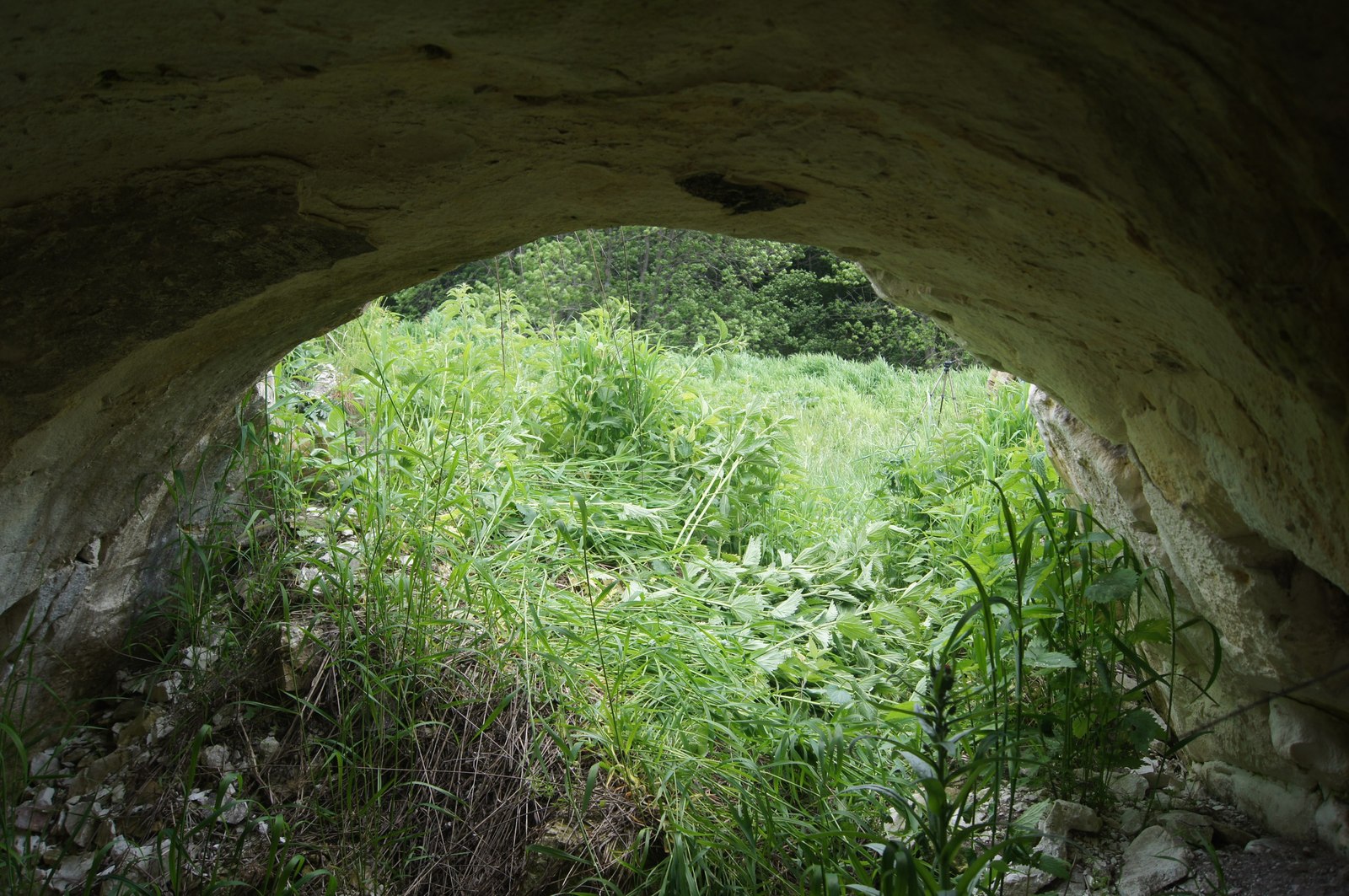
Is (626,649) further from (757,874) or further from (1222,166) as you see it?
(1222,166)

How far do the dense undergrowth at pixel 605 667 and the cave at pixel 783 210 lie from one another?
33 cm

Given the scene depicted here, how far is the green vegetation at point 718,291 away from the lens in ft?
33.2

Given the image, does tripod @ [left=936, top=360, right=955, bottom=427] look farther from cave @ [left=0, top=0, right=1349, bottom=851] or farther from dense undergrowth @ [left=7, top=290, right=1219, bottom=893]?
cave @ [left=0, top=0, right=1349, bottom=851]

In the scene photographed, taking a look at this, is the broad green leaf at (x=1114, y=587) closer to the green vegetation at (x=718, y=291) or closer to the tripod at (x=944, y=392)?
the tripod at (x=944, y=392)

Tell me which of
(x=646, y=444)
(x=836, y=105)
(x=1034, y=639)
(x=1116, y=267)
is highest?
(x=836, y=105)

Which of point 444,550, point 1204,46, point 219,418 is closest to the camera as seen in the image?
point 1204,46

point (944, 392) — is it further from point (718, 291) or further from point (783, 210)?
point (718, 291)

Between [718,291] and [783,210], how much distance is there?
11.8 metres

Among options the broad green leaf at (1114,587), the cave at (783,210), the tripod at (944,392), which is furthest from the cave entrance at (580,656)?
the tripod at (944,392)

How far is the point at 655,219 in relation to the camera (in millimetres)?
1931

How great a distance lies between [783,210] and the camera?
1.77m

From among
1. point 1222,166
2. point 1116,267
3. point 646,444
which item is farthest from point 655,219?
point 646,444

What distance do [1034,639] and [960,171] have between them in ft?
4.46

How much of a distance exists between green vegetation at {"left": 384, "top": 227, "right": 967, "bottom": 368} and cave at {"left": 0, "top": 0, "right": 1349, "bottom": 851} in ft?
24.0
